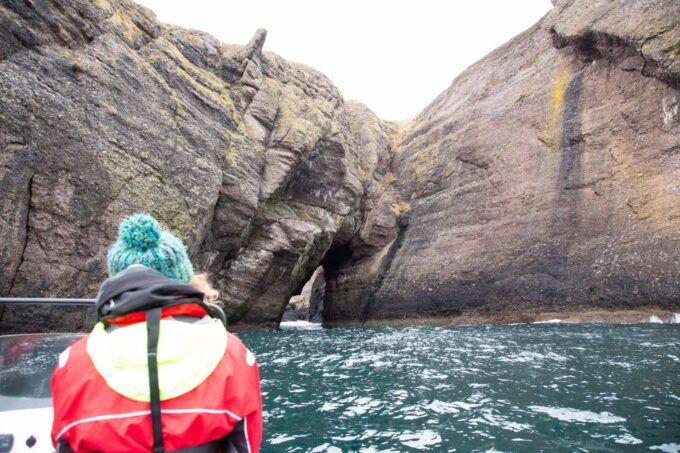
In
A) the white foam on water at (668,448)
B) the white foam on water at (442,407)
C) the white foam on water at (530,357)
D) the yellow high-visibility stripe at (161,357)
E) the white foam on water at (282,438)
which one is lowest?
the white foam on water at (282,438)

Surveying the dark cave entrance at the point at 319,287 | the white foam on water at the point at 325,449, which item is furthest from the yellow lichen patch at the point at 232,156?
the white foam on water at the point at 325,449

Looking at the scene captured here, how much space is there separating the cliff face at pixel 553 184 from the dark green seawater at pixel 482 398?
6848mm

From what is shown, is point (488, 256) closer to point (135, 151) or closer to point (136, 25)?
point (135, 151)

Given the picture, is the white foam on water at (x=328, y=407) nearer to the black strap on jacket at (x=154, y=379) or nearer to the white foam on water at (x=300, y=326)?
the black strap on jacket at (x=154, y=379)

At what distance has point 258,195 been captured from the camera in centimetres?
1970

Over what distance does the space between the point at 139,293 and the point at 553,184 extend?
2194 centimetres

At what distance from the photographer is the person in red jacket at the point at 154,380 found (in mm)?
1436

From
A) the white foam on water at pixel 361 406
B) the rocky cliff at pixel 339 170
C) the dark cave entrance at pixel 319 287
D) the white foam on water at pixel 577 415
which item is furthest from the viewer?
the dark cave entrance at pixel 319 287

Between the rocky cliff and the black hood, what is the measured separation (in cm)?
963

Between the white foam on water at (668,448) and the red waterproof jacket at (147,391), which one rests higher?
the red waterproof jacket at (147,391)

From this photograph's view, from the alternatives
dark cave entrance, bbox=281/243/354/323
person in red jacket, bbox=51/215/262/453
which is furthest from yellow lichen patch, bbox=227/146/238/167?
person in red jacket, bbox=51/215/262/453

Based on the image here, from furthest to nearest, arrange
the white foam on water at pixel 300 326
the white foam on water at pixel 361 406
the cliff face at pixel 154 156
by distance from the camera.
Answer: the white foam on water at pixel 300 326, the cliff face at pixel 154 156, the white foam on water at pixel 361 406

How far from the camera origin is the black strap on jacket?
56.4 inches

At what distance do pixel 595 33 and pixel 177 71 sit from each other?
19436 mm
